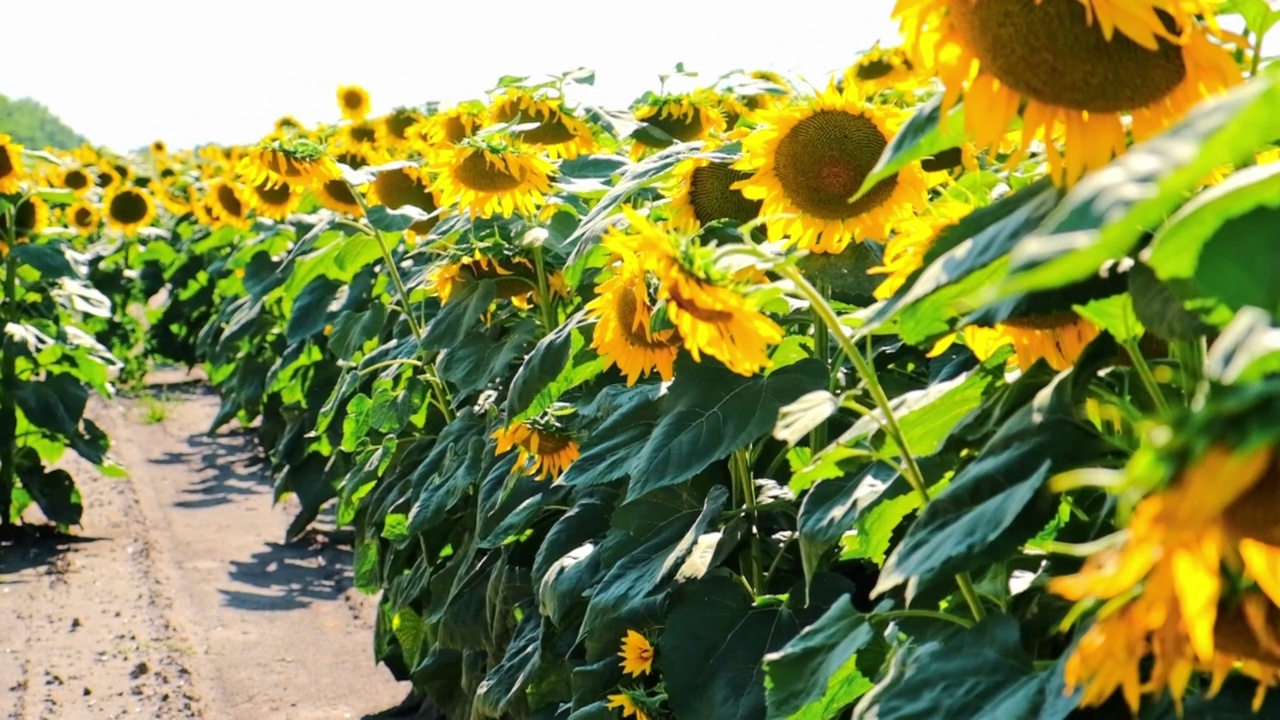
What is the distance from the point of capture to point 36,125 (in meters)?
55.3

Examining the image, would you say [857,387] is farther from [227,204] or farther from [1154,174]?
[227,204]

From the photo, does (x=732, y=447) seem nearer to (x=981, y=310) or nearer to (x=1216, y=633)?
(x=981, y=310)

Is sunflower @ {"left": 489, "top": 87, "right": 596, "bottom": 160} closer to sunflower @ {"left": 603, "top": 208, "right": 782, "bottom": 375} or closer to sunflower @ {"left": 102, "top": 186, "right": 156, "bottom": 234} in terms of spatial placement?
sunflower @ {"left": 603, "top": 208, "right": 782, "bottom": 375}

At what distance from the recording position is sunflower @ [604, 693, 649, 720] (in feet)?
7.08

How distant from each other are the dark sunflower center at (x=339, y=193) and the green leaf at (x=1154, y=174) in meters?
3.99

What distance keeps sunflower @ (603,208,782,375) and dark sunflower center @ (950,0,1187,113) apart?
0.29m

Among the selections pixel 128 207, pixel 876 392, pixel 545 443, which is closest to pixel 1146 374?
pixel 876 392

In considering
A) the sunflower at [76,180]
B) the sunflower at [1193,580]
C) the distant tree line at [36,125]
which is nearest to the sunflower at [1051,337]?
the sunflower at [1193,580]

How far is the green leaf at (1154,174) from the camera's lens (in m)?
0.58

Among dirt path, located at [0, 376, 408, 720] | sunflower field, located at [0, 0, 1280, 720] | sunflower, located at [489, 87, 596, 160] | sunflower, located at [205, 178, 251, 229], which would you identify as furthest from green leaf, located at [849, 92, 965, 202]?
sunflower, located at [205, 178, 251, 229]

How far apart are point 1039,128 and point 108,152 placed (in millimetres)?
14475

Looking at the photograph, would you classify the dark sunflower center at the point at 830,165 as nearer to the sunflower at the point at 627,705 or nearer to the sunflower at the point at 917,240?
the sunflower at the point at 917,240

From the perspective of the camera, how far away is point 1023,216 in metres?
0.99

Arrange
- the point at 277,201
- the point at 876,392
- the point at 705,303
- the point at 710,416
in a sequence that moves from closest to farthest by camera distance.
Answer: the point at 876,392 < the point at 705,303 < the point at 710,416 < the point at 277,201
